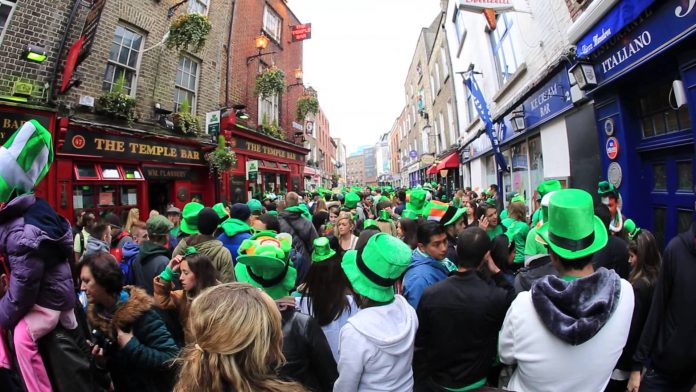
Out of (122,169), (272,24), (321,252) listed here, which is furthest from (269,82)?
(321,252)

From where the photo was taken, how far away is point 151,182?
1123cm

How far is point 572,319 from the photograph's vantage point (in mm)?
1703

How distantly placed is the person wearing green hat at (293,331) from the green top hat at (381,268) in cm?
38

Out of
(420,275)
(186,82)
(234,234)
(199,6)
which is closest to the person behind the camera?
(420,275)

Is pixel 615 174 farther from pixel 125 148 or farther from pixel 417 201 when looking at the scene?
pixel 125 148

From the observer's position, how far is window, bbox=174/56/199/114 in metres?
11.2

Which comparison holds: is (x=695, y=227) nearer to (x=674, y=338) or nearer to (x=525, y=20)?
(x=674, y=338)

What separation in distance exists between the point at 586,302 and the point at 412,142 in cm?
3764

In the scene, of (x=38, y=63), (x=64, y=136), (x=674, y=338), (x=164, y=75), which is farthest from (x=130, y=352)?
(x=164, y=75)

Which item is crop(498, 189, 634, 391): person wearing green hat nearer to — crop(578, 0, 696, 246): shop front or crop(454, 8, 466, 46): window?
crop(578, 0, 696, 246): shop front

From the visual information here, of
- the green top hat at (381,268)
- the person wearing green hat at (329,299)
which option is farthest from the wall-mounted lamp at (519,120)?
the green top hat at (381,268)

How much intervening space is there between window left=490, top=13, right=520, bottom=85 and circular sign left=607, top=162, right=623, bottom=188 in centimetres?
548

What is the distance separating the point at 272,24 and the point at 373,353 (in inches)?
738

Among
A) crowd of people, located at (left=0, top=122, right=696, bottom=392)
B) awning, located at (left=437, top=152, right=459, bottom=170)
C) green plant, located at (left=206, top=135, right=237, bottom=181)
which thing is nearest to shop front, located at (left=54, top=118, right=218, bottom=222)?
green plant, located at (left=206, top=135, right=237, bottom=181)
